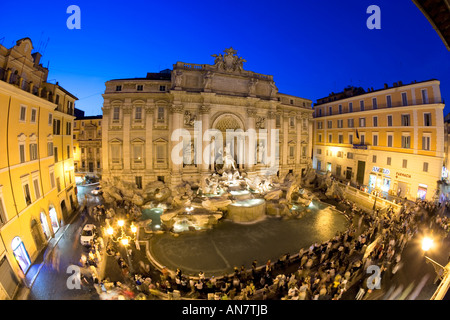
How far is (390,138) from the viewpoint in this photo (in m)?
23.7

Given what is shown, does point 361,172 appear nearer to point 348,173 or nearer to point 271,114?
point 348,173

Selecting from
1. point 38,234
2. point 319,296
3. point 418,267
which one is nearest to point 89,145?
point 38,234

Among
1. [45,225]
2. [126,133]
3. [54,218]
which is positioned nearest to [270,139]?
[126,133]

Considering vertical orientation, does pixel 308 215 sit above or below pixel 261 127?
Result: below

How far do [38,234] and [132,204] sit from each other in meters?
7.98

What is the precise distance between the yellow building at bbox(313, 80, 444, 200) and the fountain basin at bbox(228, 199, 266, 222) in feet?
55.7

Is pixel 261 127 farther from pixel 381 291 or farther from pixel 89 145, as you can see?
pixel 89 145

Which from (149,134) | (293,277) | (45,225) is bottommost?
(293,277)

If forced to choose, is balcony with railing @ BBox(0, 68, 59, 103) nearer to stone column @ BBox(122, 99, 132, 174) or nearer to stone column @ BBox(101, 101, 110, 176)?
stone column @ BBox(101, 101, 110, 176)

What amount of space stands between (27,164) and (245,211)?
48.9 feet

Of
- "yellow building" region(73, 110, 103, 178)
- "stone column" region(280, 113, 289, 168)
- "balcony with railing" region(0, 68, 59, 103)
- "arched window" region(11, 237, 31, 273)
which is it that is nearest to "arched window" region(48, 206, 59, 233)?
"arched window" region(11, 237, 31, 273)

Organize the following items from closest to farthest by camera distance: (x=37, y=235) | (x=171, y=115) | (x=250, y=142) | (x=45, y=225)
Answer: (x=37, y=235)
(x=45, y=225)
(x=171, y=115)
(x=250, y=142)

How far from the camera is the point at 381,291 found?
27.1ft

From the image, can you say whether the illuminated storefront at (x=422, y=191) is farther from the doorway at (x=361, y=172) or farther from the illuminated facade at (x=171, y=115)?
the illuminated facade at (x=171, y=115)
